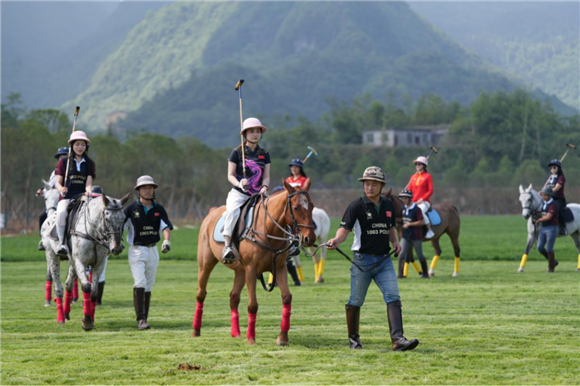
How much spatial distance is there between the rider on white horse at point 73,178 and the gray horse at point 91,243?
12.3 inches

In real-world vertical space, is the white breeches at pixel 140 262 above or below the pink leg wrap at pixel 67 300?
above

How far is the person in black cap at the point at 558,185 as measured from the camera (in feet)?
78.8

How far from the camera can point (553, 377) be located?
974 centimetres

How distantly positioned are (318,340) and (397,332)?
1.54 meters

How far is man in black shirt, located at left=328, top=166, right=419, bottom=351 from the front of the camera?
11461 millimetres

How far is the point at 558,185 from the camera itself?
24109 mm

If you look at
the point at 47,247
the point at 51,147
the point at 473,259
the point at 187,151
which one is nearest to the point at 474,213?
the point at 187,151

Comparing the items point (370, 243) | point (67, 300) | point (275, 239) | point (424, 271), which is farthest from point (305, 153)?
point (370, 243)

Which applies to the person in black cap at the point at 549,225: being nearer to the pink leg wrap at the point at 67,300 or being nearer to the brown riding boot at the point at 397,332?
the pink leg wrap at the point at 67,300

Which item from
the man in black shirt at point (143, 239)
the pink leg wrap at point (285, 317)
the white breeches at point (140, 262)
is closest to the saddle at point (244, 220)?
the pink leg wrap at point (285, 317)

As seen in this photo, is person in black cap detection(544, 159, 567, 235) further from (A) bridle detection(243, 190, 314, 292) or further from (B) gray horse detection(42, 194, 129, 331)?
(A) bridle detection(243, 190, 314, 292)

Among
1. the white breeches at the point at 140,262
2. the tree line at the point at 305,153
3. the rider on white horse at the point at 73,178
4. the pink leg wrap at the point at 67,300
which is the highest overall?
the tree line at the point at 305,153

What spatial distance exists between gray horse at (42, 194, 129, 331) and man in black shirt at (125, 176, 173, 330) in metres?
0.28

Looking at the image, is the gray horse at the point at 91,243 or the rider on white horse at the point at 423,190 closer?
the gray horse at the point at 91,243
